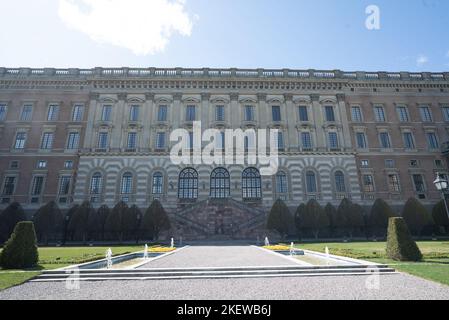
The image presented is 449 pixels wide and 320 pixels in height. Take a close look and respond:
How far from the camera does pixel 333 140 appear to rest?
38000 mm

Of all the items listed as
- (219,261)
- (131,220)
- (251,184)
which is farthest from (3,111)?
(219,261)

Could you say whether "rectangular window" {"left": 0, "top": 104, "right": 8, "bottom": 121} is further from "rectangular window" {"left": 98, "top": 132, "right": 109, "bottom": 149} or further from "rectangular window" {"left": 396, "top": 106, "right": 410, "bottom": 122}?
"rectangular window" {"left": 396, "top": 106, "right": 410, "bottom": 122}

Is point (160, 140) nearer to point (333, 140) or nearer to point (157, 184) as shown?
point (157, 184)

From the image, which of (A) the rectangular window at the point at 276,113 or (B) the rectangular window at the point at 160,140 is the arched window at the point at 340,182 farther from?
(B) the rectangular window at the point at 160,140

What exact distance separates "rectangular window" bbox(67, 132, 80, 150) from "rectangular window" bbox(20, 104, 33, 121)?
6.92m

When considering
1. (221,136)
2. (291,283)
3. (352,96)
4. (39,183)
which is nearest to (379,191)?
(352,96)

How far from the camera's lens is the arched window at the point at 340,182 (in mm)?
35375

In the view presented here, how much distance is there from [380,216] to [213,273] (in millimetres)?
27907

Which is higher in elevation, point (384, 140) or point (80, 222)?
point (384, 140)

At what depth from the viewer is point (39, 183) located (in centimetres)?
3403

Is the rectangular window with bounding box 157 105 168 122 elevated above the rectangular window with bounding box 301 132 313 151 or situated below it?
above

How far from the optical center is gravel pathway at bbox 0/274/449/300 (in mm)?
7352

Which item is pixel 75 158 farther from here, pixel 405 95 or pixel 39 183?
pixel 405 95

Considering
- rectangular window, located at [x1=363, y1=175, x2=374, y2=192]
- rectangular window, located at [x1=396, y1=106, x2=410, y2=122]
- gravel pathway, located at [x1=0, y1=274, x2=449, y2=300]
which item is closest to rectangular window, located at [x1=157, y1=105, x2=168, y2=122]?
rectangular window, located at [x1=363, y1=175, x2=374, y2=192]
